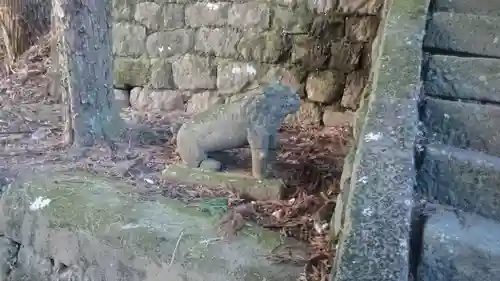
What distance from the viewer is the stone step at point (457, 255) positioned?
178 centimetres

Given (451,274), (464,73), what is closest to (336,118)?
(464,73)

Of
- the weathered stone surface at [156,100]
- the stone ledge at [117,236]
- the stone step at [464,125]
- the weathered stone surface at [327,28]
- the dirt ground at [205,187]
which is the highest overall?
the weathered stone surface at [327,28]

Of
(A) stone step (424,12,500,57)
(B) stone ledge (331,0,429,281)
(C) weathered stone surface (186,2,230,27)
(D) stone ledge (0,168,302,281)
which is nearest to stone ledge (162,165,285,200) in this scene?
(D) stone ledge (0,168,302,281)

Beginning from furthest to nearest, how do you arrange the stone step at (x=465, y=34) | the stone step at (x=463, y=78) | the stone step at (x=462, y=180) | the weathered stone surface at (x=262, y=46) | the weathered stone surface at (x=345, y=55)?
the weathered stone surface at (x=262, y=46) < the weathered stone surface at (x=345, y=55) < the stone step at (x=465, y=34) < the stone step at (x=463, y=78) < the stone step at (x=462, y=180)

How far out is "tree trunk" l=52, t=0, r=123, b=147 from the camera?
338 centimetres

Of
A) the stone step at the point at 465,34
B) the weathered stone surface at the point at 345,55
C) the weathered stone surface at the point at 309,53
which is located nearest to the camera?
the stone step at the point at 465,34

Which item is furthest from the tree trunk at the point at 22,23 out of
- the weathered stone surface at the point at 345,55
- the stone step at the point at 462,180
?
the stone step at the point at 462,180

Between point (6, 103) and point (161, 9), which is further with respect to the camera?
point (6, 103)

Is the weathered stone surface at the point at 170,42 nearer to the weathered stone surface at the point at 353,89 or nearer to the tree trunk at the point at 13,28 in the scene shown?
the weathered stone surface at the point at 353,89

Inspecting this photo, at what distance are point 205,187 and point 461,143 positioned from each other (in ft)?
4.03

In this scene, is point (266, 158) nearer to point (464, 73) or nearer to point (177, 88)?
point (464, 73)

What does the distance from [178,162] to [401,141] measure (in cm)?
156

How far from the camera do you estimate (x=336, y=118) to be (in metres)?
4.27

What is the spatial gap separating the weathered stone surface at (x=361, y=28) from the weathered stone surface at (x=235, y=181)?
66.7 inches
